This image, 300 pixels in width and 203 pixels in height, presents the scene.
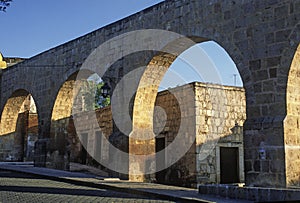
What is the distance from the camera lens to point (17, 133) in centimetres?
1827

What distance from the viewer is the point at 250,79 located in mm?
7352

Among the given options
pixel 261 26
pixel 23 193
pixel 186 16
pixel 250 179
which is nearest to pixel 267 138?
pixel 250 179

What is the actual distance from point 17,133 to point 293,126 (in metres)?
14.1

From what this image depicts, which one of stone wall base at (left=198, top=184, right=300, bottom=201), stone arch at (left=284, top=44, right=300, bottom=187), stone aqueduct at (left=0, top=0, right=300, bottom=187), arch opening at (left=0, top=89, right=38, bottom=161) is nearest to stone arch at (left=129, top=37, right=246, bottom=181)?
stone aqueduct at (left=0, top=0, right=300, bottom=187)

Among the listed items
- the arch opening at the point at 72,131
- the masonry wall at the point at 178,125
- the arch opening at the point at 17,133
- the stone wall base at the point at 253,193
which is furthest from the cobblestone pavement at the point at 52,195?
the arch opening at the point at 17,133

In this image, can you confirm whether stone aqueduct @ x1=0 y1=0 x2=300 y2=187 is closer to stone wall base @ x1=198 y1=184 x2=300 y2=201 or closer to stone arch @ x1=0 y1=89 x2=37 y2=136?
stone wall base @ x1=198 y1=184 x2=300 y2=201

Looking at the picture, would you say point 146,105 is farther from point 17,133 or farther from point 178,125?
point 17,133

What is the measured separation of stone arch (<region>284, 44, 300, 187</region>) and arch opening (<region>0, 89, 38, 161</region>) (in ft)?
38.7

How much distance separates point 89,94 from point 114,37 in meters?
22.7

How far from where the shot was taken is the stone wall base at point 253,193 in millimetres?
5473

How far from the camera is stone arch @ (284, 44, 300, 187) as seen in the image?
669cm

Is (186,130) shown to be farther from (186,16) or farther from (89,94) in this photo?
(89,94)

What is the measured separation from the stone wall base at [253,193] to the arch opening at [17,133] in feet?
37.2

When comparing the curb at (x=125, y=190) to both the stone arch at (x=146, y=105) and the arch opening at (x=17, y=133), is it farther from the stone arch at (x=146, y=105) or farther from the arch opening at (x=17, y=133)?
the arch opening at (x=17, y=133)
